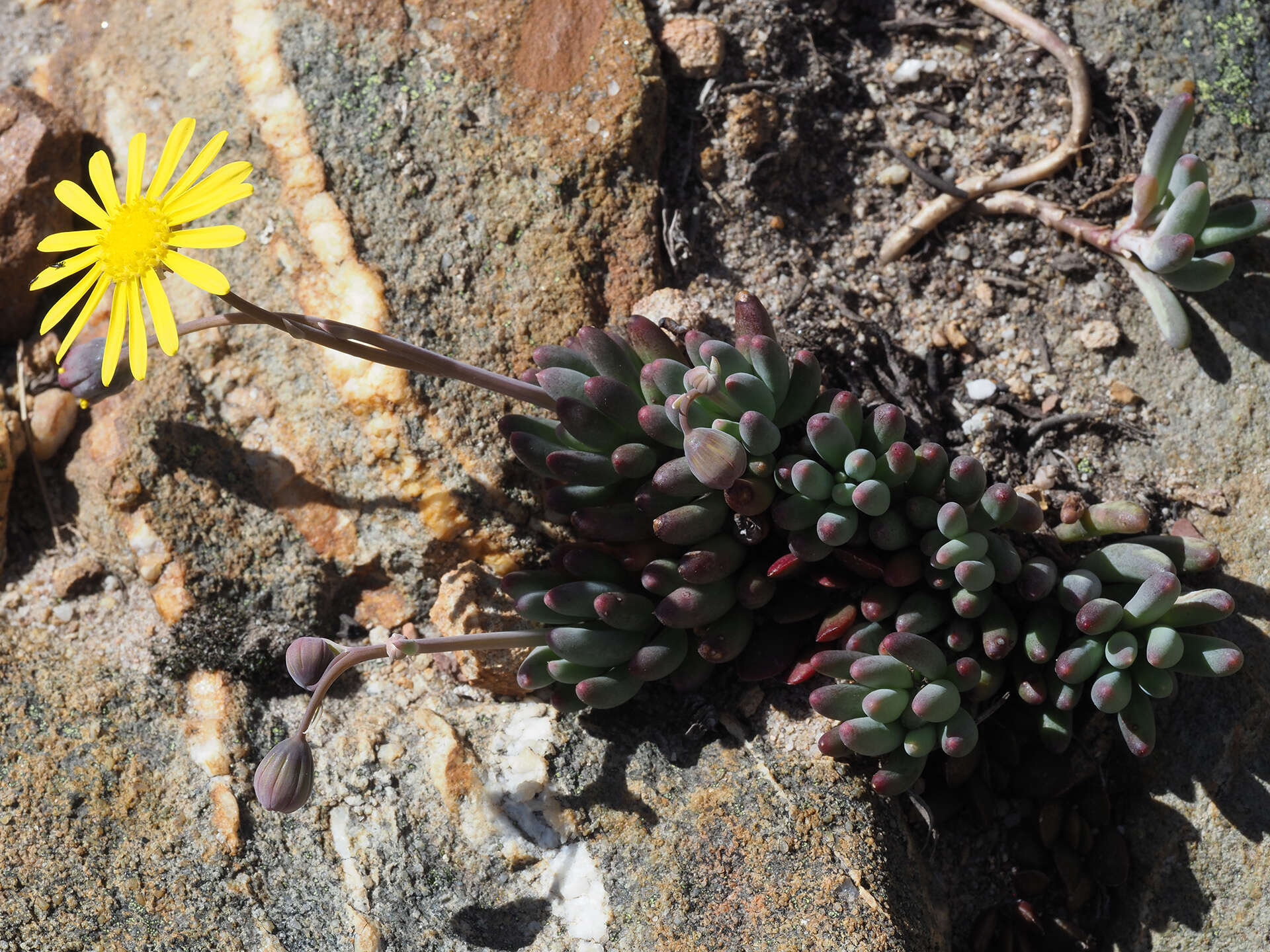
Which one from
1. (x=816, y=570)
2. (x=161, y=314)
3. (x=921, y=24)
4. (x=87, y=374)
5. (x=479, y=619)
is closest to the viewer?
(x=161, y=314)

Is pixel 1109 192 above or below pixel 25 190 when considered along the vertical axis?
below

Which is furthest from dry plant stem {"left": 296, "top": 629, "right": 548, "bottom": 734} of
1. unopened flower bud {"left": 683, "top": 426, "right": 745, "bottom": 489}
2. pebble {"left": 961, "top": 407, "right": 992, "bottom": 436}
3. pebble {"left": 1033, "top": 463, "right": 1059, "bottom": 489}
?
pebble {"left": 1033, "top": 463, "right": 1059, "bottom": 489}

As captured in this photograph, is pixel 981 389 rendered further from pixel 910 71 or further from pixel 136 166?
pixel 136 166

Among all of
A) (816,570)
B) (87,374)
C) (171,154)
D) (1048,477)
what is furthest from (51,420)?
(1048,477)

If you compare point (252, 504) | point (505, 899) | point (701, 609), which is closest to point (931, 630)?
point (701, 609)

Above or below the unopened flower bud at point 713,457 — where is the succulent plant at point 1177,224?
below

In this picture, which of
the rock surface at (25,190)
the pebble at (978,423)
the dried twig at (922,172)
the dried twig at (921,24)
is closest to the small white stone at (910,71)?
the dried twig at (921,24)

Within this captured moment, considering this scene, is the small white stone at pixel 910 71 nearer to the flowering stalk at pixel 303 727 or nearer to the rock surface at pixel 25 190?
the flowering stalk at pixel 303 727
